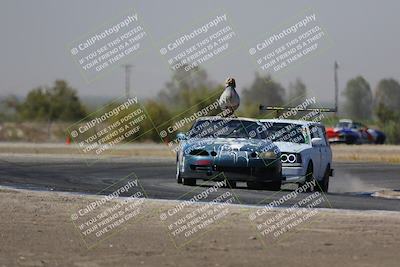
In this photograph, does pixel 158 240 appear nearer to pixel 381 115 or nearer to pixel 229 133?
pixel 229 133

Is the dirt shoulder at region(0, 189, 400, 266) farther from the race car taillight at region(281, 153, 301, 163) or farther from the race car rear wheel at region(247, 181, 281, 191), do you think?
the race car taillight at region(281, 153, 301, 163)

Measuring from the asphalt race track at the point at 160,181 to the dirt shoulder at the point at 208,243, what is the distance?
11.0ft

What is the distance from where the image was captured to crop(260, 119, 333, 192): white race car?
73.0 ft

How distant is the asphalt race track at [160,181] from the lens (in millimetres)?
20094

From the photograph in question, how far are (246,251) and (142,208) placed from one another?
4792 millimetres

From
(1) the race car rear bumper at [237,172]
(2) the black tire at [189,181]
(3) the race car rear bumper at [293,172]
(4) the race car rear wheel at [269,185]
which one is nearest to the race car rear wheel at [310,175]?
(3) the race car rear bumper at [293,172]

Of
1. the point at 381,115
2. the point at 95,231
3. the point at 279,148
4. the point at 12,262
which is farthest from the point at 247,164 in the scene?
the point at 381,115

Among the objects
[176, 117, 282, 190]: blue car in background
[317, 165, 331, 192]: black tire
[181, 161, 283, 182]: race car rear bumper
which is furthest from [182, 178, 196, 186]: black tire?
[317, 165, 331, 192]: black tire

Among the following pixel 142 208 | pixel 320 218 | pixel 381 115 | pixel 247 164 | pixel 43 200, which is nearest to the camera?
pixel 320 218

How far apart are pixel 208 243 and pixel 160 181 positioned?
480 inches

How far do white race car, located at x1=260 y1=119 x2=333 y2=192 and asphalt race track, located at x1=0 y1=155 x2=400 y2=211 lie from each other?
0.48 metres

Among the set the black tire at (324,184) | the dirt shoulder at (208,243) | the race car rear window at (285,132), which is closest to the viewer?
the dirt shoulder at (208,243)

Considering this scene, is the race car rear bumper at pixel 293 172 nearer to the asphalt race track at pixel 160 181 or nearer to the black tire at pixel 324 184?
the asphalt race track at pixel 160 181

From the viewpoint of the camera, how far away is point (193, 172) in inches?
860
